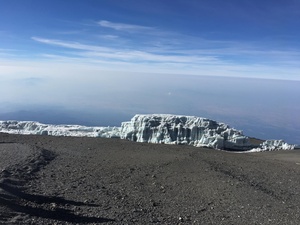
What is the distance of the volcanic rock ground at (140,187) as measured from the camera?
729cm

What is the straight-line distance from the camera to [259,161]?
1409 centimetres

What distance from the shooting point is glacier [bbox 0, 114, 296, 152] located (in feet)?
68.2

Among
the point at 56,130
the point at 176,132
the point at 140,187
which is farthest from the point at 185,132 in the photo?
the point at 140,187

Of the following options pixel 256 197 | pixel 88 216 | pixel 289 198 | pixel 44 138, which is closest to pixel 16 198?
pixel 88 216

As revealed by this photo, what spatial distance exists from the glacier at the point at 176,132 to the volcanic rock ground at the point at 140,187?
5.82 meters

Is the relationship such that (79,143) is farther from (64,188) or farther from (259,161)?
(259,161)

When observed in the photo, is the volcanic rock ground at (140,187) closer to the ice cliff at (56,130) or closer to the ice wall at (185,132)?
the ice wall at (185,132)

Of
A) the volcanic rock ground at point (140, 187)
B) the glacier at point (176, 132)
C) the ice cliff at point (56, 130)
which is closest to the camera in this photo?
the volcanic rock ground at point (140, 187)

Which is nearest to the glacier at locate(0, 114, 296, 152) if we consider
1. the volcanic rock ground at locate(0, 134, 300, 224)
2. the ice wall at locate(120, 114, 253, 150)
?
the ice wall at locate(120, 114, 253, 150)

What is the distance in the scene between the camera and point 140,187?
9578 millimetres

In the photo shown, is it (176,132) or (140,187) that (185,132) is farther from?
(140,187)

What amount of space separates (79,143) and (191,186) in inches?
307

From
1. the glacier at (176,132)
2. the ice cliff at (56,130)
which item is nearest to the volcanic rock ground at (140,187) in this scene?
the glacier at (176,132)

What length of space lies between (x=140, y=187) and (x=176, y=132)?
40.6 feet
